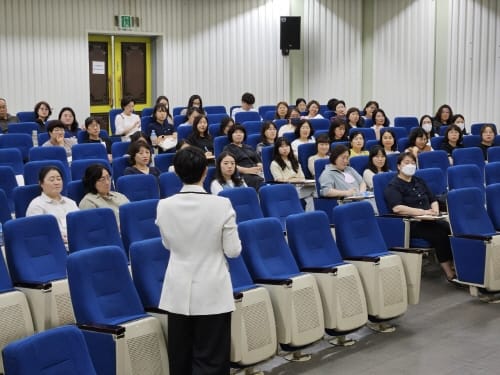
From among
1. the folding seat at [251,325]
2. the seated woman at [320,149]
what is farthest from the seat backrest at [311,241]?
the seated woman at [320,149]

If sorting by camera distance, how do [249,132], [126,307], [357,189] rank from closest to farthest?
[126,307], [357,189], [249,132]

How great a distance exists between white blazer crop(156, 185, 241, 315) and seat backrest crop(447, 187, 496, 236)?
3.30 m

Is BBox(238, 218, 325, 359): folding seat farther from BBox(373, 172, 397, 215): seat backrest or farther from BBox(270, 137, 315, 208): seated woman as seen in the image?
BBox(270, 137, 315, 208): seated woman

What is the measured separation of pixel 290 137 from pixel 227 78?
528 cm

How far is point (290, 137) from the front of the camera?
10.1m

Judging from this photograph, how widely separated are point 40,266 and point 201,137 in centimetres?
505

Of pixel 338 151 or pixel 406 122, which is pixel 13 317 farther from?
pixel 406 122

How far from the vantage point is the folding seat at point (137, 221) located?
5.68m

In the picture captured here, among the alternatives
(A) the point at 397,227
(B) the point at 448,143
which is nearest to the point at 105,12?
(B) the point at 448,143

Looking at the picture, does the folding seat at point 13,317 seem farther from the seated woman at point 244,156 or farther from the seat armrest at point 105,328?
the seated woman at point 244,156

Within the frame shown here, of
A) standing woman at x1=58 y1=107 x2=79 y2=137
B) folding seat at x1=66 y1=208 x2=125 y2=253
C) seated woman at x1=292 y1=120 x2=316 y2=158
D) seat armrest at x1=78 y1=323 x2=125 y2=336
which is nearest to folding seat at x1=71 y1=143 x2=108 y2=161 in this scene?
standing woman at x1=58 y1=107 x2=79 y2=137

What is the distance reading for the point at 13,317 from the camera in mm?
4492

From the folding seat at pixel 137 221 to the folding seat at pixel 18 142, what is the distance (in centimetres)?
383

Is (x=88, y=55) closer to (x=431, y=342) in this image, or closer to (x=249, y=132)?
(x=249, y=132)
